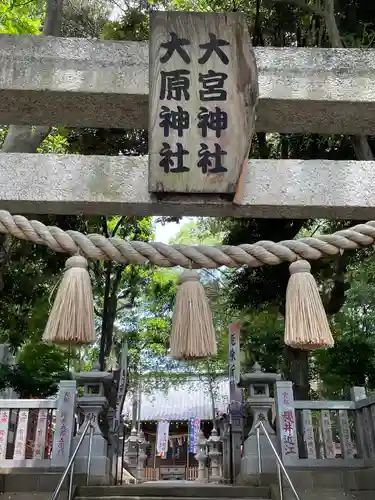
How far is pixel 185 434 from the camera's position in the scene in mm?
19656

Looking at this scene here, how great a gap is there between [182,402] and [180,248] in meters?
19.8

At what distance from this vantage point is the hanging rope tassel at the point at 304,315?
6.33 ft

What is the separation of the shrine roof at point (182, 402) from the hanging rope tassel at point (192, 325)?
17.6 metres

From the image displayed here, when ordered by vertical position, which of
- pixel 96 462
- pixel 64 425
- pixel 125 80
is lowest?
pixel 96 462

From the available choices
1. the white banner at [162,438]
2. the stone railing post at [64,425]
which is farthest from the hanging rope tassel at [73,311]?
the white banner at [162,438]

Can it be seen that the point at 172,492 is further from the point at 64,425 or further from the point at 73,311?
the point at 73,311

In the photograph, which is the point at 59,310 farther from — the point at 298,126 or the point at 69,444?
the point at 69,444

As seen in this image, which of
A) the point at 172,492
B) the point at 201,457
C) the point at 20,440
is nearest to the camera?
the point at 172,492

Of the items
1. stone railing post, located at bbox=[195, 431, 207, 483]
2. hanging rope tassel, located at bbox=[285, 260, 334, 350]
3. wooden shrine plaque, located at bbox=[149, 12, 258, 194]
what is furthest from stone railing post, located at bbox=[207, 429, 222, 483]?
wooden shrine plaque, located at bbox=[149, 12, 258, 194]

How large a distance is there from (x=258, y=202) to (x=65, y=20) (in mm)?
9646

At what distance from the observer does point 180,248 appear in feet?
6.57

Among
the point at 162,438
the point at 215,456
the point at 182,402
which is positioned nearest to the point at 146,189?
the point at 215,456

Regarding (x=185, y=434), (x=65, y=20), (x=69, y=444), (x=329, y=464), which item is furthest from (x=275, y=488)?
(x=185, y=434)

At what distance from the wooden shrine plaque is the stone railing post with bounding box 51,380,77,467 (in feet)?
17.5
